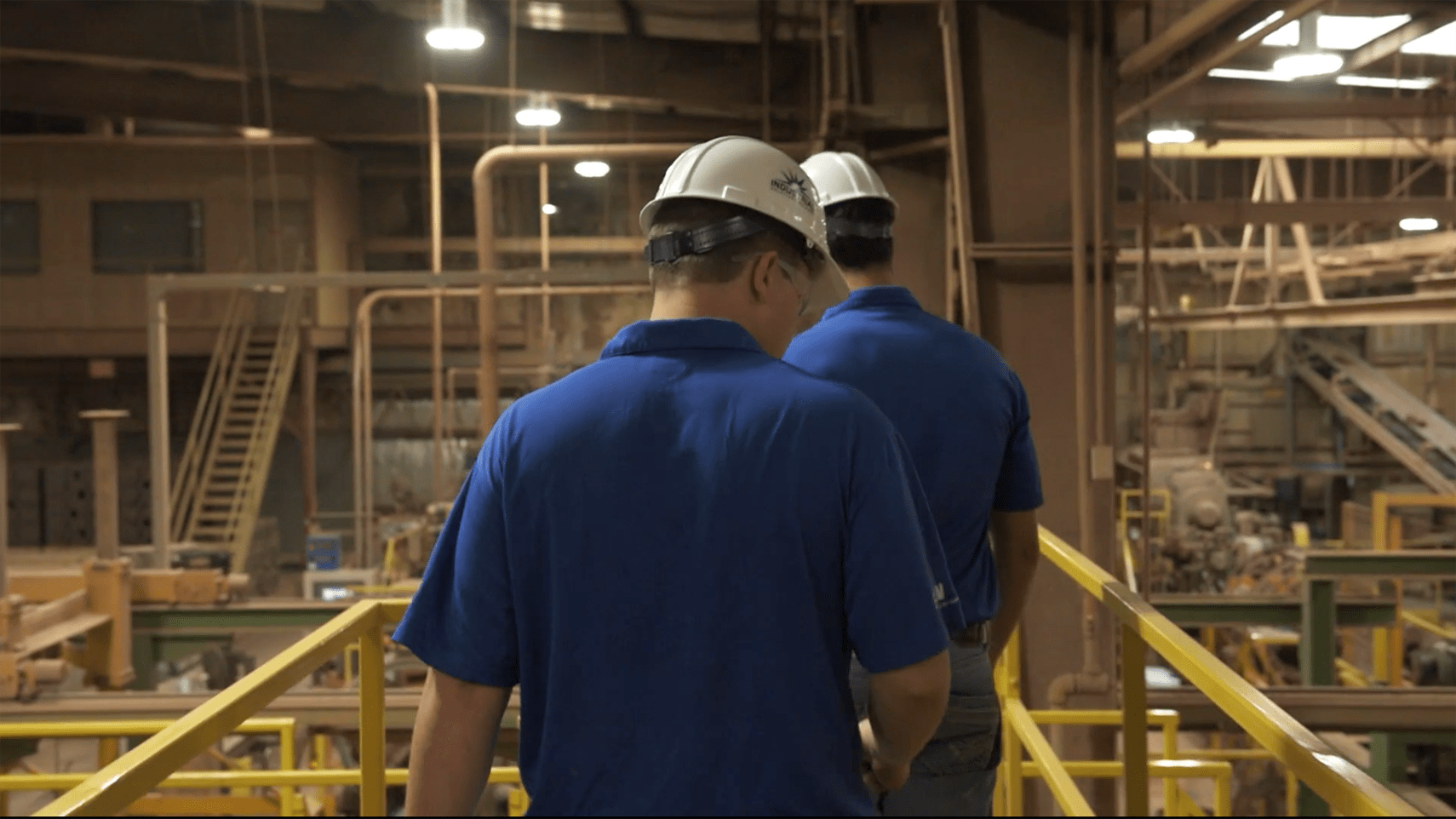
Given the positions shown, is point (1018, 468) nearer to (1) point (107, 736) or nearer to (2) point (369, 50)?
(1) point (107, 736)

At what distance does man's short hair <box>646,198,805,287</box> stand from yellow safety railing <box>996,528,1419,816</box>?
1.10 metres

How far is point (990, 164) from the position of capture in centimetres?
655

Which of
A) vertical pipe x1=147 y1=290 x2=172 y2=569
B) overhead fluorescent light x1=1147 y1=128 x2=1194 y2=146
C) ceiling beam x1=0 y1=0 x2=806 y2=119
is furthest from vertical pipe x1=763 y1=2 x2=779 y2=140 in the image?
vertical pipe x1=147 y1=290 x2=172 y2=569

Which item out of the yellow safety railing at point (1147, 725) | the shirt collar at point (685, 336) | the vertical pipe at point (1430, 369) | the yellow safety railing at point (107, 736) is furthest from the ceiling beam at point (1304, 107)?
the vertical pipe at point (1430, 369)

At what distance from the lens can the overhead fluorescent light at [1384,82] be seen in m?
10.8

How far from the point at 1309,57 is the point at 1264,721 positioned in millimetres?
6129

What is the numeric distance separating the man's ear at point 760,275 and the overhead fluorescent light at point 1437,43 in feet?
24.1

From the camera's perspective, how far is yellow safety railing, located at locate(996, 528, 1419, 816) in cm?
181

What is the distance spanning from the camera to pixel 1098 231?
6.40 metres

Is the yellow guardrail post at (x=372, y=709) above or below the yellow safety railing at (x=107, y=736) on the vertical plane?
above

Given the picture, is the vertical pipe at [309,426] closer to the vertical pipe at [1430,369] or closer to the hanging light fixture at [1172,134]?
the hanging light fixture at [1172,134]

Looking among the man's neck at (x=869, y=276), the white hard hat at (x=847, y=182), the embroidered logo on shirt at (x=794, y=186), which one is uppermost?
the white hard hat at (x=847, y=182)

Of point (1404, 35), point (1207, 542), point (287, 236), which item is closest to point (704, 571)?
point (1404, 35)

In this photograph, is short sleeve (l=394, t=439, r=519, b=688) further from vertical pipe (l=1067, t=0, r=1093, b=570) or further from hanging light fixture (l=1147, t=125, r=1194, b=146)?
hanging light fixture (l=1147, t=125, r=1194, b=146)
